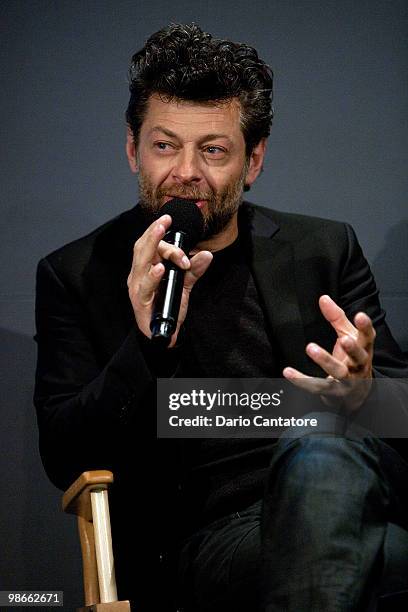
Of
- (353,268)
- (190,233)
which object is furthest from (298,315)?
(190,233)

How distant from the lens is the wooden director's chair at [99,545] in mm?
1747

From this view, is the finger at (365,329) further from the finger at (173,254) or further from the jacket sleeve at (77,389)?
the jacket sleeve at (77,389)

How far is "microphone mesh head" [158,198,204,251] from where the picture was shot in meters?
1.72

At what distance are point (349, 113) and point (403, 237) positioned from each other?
389 mm

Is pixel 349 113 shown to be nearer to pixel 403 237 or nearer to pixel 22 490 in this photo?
pixel 403 237

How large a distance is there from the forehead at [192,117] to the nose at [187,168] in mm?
42

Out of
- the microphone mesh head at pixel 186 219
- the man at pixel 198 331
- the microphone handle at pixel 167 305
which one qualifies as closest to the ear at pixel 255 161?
the man at pixel 198 331

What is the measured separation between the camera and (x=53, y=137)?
265 cm

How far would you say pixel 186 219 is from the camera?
177 centimetres

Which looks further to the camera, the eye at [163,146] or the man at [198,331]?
the eye at [163,146]

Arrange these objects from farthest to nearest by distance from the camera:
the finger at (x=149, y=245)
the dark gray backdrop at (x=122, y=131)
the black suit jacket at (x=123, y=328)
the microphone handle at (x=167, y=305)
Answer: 1. the dark gray backdrop at (x=122, y=131)
2. the black suit jacket at (x=123, y=328)
3. the finger at (x=149, y=245)
4. the microphone handle at (x=167, y=305)

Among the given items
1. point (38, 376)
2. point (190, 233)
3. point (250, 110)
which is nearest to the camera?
point (190, 233)

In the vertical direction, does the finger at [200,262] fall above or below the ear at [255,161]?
below

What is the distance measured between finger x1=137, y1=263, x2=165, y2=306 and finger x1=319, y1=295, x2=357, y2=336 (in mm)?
296
